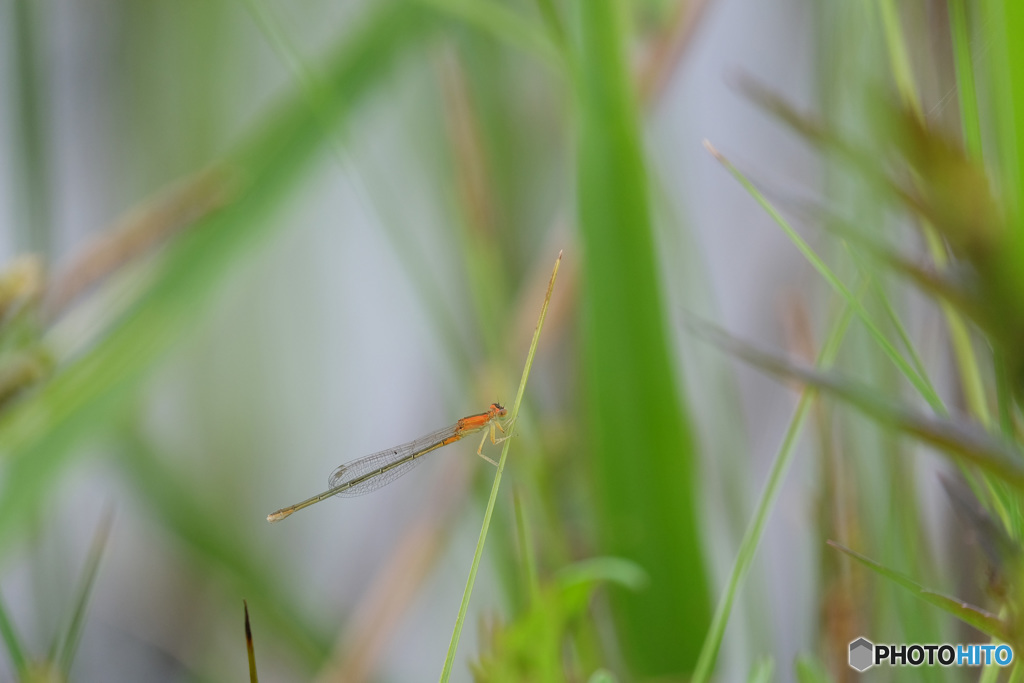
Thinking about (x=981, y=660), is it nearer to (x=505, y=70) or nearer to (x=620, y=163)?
(x=620, y=163)

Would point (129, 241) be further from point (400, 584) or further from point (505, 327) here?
point (400, 584)

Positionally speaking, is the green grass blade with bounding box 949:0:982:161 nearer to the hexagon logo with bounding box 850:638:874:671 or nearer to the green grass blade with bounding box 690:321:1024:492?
the green grass blade with bounding box 690:321:1024:492

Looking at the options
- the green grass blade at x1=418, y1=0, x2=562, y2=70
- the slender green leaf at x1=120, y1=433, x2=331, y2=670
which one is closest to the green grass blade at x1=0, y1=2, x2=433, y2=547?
the green grass blade at x1=418, y1=0, x2=562, y2=70

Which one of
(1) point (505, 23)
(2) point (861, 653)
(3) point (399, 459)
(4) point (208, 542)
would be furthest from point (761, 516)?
(4) point (208, 542)

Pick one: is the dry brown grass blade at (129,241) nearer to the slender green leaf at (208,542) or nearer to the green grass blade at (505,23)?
the green grass blade at (505,23)

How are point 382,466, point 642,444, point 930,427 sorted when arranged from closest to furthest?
point 930,427 → point 642,444 → point 382,466

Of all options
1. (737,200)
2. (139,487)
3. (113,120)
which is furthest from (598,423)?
(113,120)

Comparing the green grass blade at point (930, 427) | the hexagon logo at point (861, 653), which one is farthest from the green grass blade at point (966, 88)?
the hexagon logo at point (861, 653)
